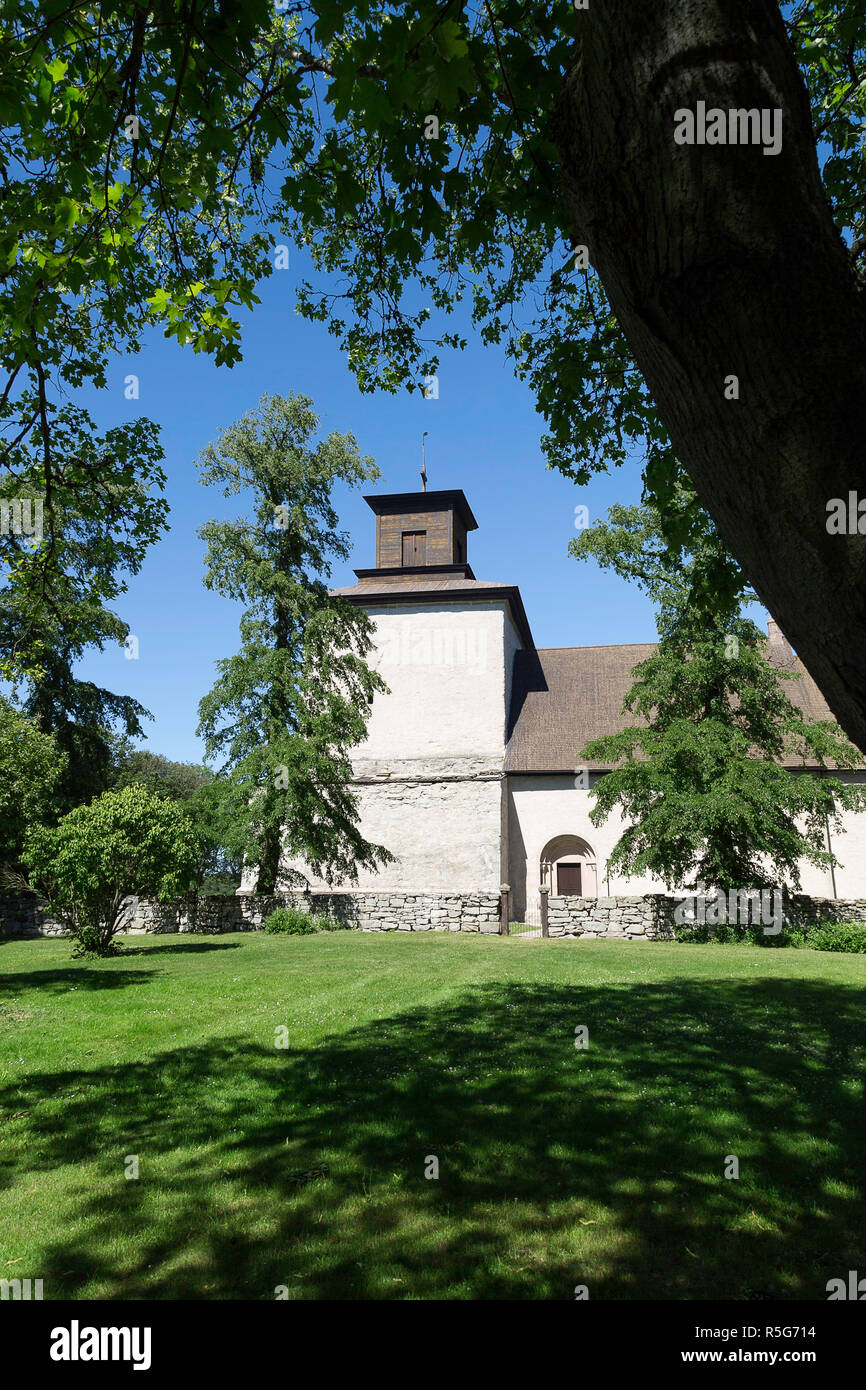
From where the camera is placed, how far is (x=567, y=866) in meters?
28.2

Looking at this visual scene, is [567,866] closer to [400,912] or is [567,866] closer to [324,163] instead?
[400,912]

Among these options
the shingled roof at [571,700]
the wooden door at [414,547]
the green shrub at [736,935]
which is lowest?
the green shrub at [736,935]

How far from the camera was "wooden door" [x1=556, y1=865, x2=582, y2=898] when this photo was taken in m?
28.1

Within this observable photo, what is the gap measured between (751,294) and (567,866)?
27432 millimetres

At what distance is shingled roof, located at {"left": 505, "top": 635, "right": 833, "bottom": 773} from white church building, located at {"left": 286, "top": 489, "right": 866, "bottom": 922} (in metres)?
0.06

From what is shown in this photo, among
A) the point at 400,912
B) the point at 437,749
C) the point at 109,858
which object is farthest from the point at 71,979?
the point at 437,749

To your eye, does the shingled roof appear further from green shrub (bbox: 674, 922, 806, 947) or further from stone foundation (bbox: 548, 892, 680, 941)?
green shrub (bbox: 674, 922, 806, 947)

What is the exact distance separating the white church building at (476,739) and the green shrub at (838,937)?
5246 millimetres

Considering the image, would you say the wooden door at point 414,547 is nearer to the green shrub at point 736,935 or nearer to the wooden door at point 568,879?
the wooden door at point 568,879

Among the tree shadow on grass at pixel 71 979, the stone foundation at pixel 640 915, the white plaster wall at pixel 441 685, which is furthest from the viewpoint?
the white plaster wall at pixel 441 685

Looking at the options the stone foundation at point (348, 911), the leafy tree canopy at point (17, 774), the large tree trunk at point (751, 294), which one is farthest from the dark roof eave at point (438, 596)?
the large tree trunk at point (751, 294)

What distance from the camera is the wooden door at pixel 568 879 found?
2806 centimetres

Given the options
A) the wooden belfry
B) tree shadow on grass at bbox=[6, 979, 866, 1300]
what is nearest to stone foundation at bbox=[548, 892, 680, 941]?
tree shadow on grass at bbox=[6, 979, 866, 1300]

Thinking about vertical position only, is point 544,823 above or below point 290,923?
above
